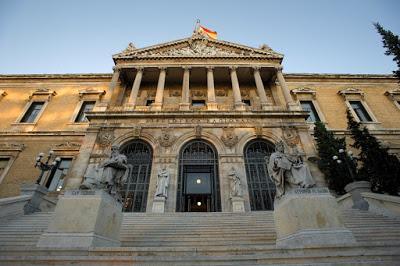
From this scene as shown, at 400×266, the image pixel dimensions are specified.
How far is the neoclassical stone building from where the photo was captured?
12672 mm

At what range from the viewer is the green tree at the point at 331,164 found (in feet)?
37.7

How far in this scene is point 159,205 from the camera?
1095cm

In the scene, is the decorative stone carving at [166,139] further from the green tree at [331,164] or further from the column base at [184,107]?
the green tree at [331,164]

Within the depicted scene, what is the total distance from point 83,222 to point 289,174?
4622 millimetres

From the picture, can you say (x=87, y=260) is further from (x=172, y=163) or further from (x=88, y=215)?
(x=172, y=163)

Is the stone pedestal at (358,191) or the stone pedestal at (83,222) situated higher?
the stone pedestal at (358,191)

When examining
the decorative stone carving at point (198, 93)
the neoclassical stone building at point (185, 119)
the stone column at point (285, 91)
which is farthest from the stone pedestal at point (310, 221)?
the decorative stone carving at point (198, 93)

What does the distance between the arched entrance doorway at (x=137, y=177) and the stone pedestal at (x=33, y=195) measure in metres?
3.56

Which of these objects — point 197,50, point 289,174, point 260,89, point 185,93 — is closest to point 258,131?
point 260,89

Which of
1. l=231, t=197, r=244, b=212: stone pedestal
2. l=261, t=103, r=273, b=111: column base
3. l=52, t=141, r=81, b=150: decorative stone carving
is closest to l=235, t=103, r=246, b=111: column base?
l=261, t=103, r=273, b=111: column base

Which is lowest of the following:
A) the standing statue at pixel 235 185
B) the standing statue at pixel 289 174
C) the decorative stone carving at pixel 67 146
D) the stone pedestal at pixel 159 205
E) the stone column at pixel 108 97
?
the standing statue at pixel 289 174

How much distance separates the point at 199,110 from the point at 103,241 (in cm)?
1078

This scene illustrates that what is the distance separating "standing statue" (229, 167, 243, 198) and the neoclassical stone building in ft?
1.14

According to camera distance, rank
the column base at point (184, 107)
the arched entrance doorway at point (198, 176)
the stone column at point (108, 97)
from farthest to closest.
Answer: the stone column at point (108, 97), the column base at point (184, 107), the arched entrance doorway at point (198, 176)
